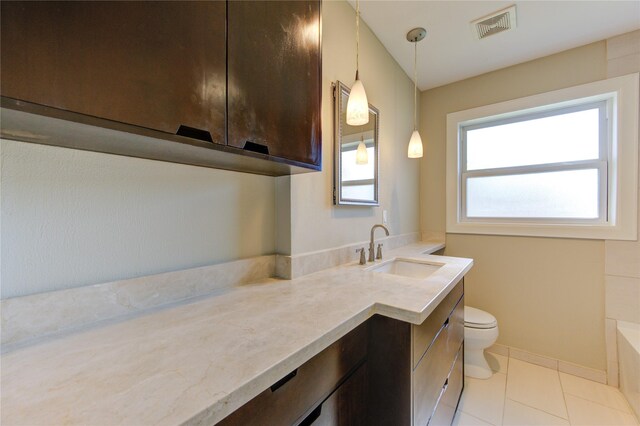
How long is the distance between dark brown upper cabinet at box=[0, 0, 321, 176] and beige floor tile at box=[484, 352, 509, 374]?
2.29m

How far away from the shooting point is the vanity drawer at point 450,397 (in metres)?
1.18

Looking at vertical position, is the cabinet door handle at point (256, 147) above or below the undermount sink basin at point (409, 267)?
above

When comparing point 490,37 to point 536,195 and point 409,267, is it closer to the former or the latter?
point 536,195

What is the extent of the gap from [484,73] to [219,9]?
2553mm

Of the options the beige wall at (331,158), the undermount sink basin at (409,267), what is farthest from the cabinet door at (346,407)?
the undermount sink basin at (409,267)

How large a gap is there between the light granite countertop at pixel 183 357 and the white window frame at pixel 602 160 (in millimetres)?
1805

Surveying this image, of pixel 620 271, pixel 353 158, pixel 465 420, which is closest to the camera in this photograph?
pixel 465 420

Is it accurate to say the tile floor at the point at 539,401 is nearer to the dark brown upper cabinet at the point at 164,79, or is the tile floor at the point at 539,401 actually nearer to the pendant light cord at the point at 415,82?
the dark brown upper cabinet at the point at 164,79

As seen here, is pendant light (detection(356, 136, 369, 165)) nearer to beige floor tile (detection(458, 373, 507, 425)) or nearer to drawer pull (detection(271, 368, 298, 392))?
drawer pull (detection(271, 368, 298, 392))

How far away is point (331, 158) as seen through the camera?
1.45 m

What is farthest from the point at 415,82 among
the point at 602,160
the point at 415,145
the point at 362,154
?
the point at 602,160

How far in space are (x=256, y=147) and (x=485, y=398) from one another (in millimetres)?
2132

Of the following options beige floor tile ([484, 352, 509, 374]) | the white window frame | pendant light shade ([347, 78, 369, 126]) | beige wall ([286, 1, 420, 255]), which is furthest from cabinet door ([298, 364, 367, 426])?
the white window frame

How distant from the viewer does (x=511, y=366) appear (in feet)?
6.67
